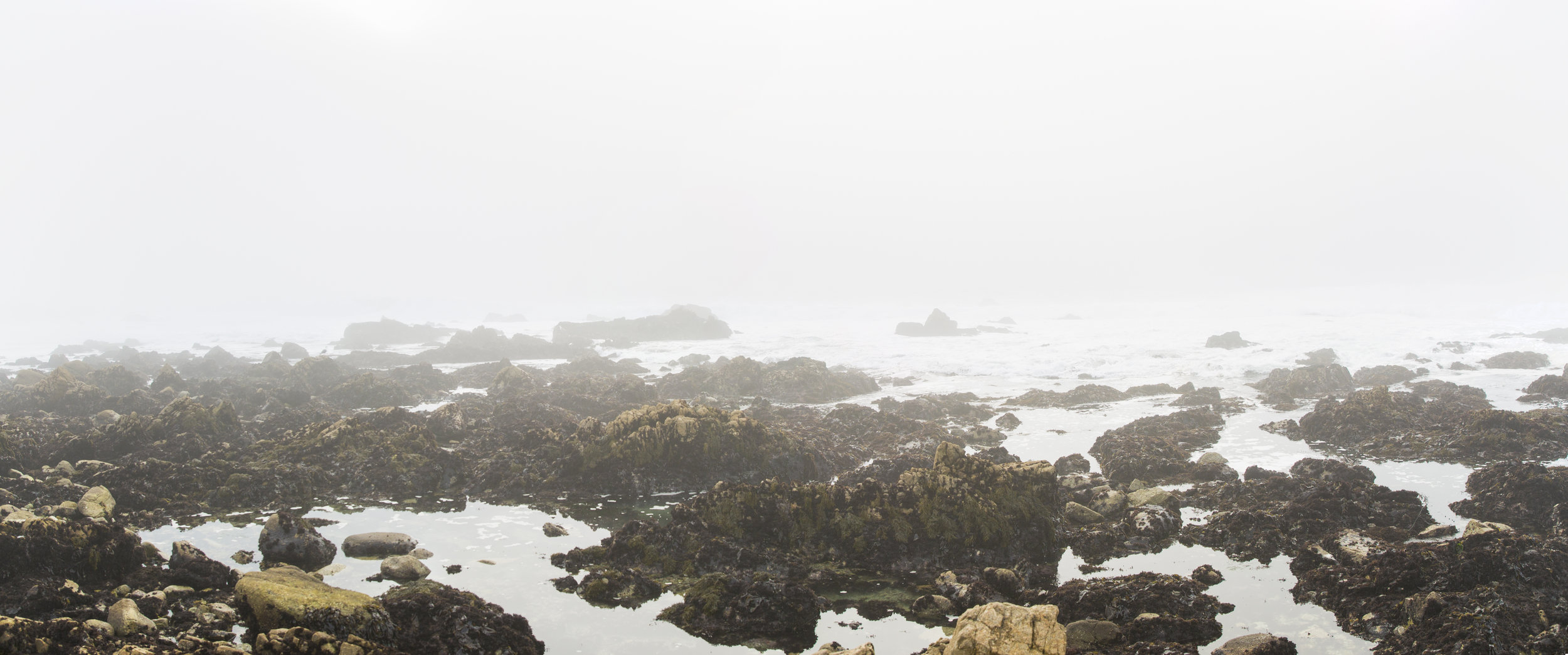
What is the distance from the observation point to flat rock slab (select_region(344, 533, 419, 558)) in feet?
22.3


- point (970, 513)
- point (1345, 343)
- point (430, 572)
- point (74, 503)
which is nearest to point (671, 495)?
point (430, 572)

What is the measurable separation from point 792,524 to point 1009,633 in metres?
3.40

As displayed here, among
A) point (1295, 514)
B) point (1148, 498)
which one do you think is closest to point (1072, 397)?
point (1148, 498)

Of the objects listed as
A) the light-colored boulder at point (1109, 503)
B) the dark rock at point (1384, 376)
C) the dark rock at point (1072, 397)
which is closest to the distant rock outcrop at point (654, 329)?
the dark rock at point (1072, 397)

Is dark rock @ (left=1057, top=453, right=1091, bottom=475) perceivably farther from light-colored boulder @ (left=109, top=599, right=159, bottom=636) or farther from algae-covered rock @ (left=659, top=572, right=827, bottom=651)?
light-colored boulder @ (left=109, top=599, right=159, bottom=636)

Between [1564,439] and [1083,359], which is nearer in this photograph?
[1564,439]

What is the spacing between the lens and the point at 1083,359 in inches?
950

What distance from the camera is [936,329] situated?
36.4 metres

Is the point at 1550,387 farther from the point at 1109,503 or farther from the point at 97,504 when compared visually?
the point at 97,504

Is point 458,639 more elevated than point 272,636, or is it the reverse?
point 272,636

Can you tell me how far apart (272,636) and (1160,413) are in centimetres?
1540

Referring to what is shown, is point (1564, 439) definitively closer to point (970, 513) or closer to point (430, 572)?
point (970, 513)

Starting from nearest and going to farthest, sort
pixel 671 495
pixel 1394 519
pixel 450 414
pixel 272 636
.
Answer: pixel 272 636, pixel 1394 519, pixel 671 495, pixel 450 414

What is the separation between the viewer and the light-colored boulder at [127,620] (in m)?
4.67
